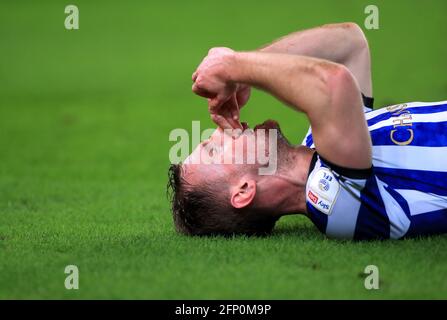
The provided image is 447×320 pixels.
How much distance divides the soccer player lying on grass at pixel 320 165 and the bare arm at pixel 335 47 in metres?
0.31

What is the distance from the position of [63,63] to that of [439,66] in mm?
5656

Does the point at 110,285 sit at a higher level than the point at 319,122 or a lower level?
lower

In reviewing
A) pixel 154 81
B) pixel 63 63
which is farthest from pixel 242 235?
pixel 63 63

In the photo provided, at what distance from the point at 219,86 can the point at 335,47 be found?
90 cm

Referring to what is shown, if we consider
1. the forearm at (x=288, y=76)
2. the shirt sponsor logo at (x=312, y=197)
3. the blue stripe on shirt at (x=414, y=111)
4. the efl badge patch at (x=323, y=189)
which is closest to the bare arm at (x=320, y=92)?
the forearm at (x=288, y=76)

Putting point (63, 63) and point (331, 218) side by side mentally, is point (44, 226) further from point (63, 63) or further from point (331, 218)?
point (63, 63)

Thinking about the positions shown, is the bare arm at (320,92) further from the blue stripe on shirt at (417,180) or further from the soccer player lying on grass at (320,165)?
the blue stripe on shirt at (417,180)

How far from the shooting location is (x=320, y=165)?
12.9 ft

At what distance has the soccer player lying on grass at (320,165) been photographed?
12.2 ft

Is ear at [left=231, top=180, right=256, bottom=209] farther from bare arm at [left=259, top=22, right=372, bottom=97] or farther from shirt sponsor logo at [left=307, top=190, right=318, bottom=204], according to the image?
bare arm at [left=259, top=22, right=372, bottom=97]

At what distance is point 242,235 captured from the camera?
4.14m

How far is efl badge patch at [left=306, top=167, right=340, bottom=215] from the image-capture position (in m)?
3.83

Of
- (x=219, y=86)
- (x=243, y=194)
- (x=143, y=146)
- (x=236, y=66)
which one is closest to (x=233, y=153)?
(x=243, y=194)

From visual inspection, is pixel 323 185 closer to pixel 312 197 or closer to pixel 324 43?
pixel 312 197
